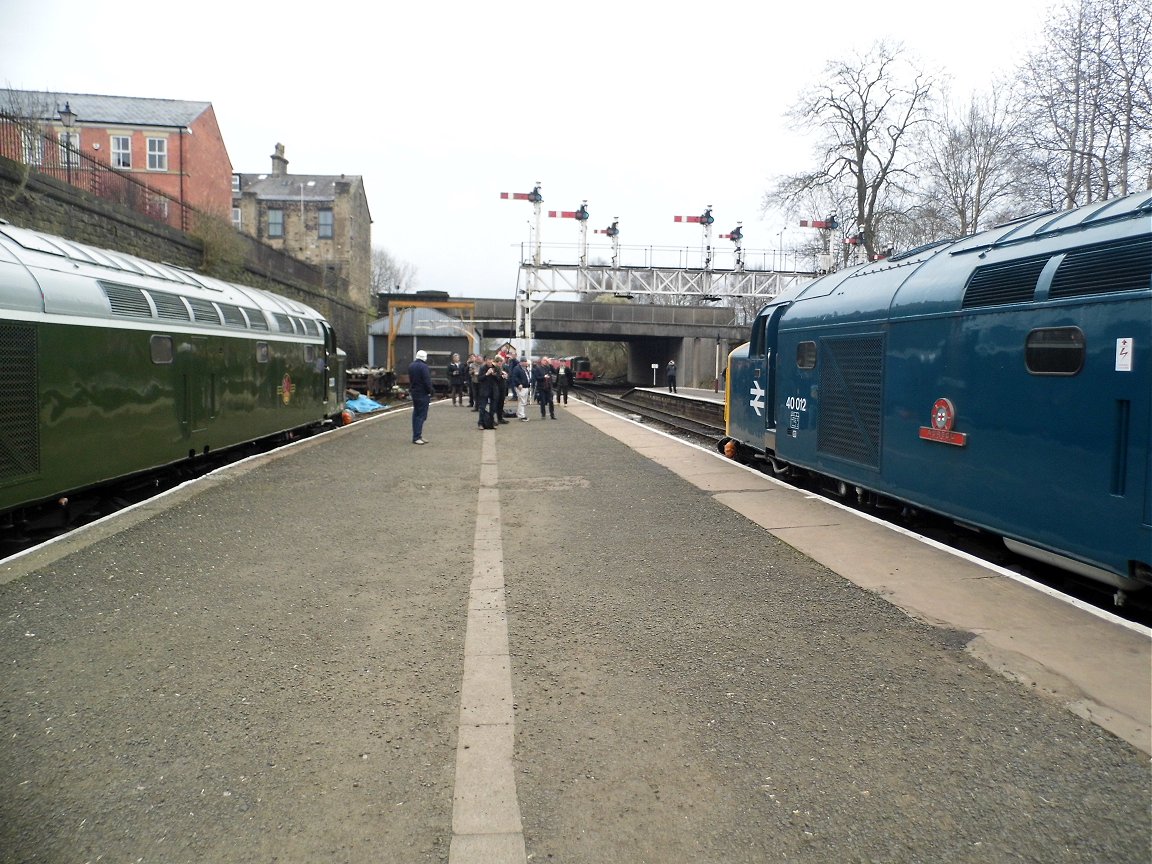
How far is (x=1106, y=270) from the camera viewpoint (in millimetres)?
4875

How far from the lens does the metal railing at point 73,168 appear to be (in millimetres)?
15203

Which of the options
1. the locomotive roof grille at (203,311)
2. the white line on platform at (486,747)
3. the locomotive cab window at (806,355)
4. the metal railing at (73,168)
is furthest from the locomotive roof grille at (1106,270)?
the metal railing at (73,168)

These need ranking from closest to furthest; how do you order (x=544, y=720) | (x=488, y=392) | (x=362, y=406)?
(x=544, y=720) → (x=488, y=392) → (x=362, y=406)

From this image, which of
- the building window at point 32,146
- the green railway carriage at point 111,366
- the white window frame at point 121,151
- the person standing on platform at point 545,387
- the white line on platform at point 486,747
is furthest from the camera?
the white window frame at point 121,151

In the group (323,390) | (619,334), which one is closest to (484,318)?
(619,334)

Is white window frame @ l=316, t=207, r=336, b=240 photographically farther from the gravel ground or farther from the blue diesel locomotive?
the gravel ground

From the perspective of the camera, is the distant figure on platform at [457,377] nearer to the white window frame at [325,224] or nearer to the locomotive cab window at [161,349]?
the locomotive cab window at [161,349]

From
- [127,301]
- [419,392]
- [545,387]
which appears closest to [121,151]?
[545,387]

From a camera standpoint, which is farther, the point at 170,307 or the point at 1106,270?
the point at 170,307

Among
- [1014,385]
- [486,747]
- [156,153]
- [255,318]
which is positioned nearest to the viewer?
[486,747]

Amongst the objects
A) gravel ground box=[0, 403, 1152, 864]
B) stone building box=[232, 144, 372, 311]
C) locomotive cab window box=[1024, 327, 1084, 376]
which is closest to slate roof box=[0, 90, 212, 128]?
stone building box=[232, 144, 372, 311]

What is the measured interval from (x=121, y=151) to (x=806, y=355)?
42.7 meters

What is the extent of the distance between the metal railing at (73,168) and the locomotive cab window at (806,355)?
45.6 ft

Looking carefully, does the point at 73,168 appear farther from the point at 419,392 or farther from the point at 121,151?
the point at 121,151
